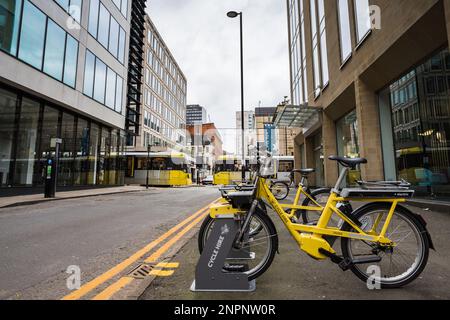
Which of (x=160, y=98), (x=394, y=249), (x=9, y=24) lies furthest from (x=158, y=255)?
(x=160, y=98)

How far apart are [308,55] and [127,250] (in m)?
21.8

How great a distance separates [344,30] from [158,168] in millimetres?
22925

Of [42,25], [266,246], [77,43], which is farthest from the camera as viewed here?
[77,43]

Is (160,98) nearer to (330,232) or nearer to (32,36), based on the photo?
(32,36)

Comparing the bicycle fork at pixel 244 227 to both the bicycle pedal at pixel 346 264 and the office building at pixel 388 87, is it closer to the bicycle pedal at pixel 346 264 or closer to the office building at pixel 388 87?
the bicycle pedal at pixel 346 264

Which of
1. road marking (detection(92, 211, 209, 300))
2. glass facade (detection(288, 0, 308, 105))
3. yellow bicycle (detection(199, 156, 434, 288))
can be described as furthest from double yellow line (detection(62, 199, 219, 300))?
glass facade (detection(288, 0, 308, 105))

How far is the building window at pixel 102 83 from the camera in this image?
20750mm

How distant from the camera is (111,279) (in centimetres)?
316

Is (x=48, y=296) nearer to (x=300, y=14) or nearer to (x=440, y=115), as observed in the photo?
(x=440, y=115)

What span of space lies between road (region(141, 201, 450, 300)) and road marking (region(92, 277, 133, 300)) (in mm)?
303

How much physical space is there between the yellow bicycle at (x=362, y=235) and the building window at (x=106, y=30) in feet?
75.0

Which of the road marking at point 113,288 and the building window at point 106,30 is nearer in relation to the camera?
the road marking at point 113,288

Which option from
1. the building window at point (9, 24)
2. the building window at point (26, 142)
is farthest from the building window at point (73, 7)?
the building window at point (26, 142)

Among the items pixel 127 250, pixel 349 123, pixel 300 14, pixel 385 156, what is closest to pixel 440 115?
pixel 385 156
